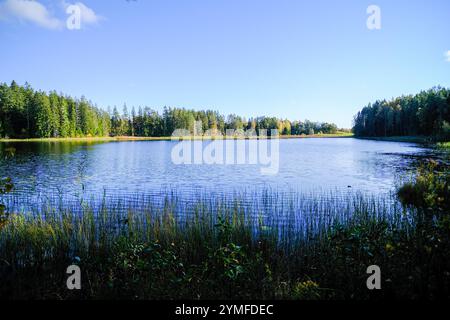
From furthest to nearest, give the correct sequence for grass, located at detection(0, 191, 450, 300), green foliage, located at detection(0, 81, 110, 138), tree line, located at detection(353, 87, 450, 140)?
green foliage, located at detection(0, 81, 110, 138) → tree line, located at detection(353, 87, 450, 140) → grass, located at detection(0, 191, 450, 300)

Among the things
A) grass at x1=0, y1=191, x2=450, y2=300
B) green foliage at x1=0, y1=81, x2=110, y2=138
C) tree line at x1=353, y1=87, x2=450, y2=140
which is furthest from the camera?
green foliage at x1=0, y1=81, x2=110, y2=138

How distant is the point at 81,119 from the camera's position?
10575 cm

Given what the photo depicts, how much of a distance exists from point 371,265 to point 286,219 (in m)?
5.16

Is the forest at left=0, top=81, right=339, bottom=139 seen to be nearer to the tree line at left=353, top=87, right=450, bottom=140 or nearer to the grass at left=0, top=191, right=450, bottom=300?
the grass at left=0, top=191, right=450, bottom=300

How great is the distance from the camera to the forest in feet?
281

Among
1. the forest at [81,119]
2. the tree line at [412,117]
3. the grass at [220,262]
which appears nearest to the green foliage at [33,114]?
the forest at [81,119]

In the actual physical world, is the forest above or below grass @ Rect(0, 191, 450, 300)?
above

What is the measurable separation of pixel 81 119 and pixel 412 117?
114543 mm

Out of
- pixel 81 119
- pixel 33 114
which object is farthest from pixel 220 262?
pixel 81 119

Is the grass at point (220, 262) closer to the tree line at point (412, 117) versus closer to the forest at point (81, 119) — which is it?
the forest at point (81, 119)

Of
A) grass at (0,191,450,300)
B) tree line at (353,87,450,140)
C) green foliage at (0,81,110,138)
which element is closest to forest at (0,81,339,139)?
green foliage at (0,81,110,138)

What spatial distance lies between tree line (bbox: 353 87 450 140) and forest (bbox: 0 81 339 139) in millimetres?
60914

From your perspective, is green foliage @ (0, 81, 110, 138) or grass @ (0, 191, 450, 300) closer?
grass @ (0, 191, 450, 300)

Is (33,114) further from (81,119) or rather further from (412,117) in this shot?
(412,117)
